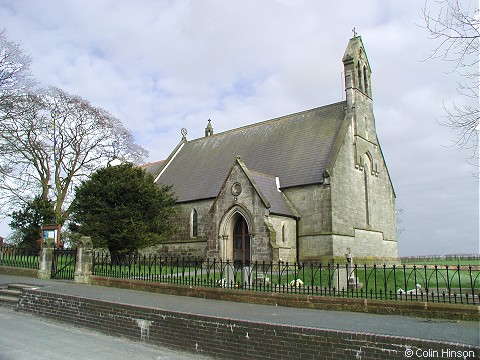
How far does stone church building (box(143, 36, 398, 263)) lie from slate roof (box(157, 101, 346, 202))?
91 mm

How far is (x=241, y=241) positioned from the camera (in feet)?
81.6

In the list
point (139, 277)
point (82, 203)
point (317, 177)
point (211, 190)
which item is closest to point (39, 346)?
point (139, 277)

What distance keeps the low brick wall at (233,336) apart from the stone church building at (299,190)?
12154 mm

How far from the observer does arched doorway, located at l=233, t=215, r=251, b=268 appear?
24.6 meters

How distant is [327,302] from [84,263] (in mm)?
10483

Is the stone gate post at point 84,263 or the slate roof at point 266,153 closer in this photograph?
the stone gate post at point 84,263

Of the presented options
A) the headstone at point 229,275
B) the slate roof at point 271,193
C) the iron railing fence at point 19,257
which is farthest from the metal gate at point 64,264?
the slate roof at point 271,193

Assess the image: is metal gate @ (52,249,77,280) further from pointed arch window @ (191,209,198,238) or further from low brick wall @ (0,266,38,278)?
pointed arch window @ (191,209,198,238)

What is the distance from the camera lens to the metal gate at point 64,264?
1797cm

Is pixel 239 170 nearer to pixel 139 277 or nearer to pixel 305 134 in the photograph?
pixel 305 134

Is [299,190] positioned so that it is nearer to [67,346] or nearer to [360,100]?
[360,100]

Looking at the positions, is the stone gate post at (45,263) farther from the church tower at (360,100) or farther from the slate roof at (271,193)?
the church tower at (360,100)

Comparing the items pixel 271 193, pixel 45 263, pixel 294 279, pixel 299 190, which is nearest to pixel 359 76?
pixel 299 190

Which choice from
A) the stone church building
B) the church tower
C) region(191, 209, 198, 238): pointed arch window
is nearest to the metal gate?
the stone church building
